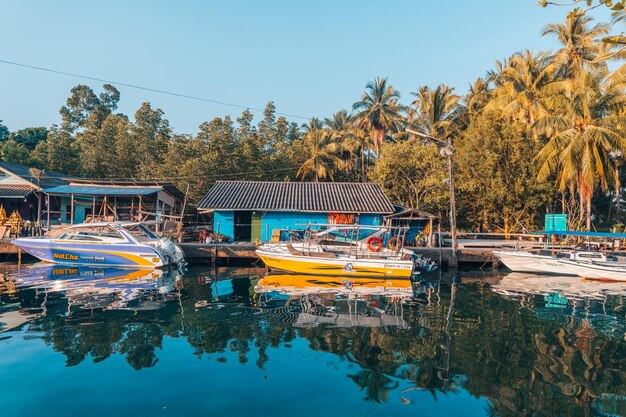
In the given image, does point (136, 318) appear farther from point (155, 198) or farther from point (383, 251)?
point (155, 198)

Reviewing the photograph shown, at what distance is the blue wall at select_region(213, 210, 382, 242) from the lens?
24.5 metres

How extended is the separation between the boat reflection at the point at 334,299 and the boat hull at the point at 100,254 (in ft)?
20.2

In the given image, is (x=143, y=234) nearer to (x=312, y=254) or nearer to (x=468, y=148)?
(x=312, y=254)

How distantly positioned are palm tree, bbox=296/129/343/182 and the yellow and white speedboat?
2160cm

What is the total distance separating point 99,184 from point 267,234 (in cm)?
1298

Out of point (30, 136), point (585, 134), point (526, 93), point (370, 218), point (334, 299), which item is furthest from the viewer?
point (30, 136)

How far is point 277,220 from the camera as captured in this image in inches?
971

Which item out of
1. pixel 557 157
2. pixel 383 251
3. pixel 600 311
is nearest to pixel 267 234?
pixel 383 251

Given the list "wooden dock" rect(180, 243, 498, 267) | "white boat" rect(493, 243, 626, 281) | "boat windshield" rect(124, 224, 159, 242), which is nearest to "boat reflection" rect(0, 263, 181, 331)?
"boat windshield" rect(124, 224, 159, 242)

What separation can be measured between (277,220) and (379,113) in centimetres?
1979

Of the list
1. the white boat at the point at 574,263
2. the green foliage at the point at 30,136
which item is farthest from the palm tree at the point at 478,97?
the green foliage at the point at 30,136

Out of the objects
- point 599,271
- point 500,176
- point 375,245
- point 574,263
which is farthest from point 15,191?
point 599,271

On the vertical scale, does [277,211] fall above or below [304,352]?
above

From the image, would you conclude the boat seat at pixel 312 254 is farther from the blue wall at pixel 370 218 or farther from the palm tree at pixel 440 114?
the palm tree at pixel 440 114
